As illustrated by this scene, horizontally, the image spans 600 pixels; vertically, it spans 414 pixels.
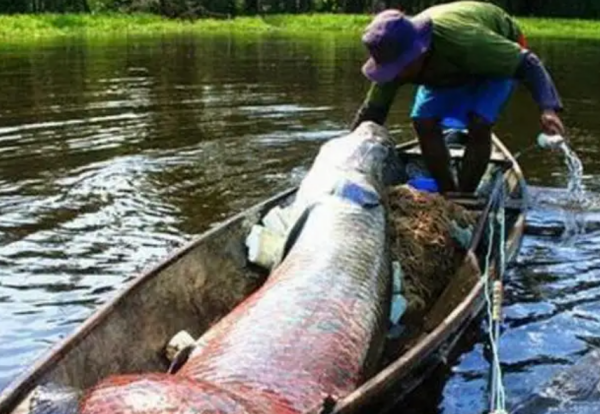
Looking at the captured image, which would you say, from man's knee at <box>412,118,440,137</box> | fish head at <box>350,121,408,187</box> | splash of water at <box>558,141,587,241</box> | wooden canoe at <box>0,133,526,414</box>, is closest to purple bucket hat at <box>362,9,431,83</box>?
fish head at <box>350,121,408,187</box>

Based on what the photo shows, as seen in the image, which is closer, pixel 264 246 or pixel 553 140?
pixel 264 246

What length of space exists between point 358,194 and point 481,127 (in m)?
2.11

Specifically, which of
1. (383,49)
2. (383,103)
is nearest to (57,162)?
(383,103)

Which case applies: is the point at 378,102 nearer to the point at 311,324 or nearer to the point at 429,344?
the point at 429,344

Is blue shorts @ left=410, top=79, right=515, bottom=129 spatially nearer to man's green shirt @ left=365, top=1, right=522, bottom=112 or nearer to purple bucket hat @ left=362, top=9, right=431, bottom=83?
man's green shirt @ left=365, top=1, right=522, bottom=112

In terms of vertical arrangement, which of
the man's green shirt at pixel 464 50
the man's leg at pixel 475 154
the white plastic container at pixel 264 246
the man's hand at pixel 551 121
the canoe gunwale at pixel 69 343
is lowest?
the white plastic container at pixel 264 246

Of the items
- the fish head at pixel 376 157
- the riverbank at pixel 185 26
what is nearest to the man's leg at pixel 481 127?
the fish head at pixel 376 157

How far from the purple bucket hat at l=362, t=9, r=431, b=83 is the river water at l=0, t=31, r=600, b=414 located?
2.00 m

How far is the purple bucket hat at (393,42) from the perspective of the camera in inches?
281

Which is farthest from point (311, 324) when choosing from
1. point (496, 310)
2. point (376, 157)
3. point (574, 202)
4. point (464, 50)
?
point (574, 202)

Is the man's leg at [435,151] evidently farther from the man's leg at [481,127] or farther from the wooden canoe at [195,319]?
the wooden canoe at [195,319]

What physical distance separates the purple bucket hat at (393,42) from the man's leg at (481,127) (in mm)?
866

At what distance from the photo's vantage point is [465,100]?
8141 mm

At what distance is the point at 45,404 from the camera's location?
11.9ft
